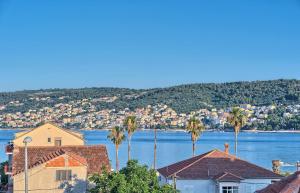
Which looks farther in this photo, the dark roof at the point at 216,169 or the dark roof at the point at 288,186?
the dark roof at the point at 216,169

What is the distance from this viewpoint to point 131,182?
3120 cm

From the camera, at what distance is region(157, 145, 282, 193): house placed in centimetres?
3853

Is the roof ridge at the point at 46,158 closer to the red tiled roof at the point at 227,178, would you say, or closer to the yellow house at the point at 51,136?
the red tiled roof at the point at 227,178

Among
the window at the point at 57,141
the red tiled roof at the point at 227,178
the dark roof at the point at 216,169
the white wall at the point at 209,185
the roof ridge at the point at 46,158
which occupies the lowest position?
the white wall at the point at 209,185

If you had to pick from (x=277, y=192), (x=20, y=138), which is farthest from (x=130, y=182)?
(x=20, y=138)

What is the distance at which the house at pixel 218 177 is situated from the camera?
38.5 meters

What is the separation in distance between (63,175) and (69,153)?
147 centimetres

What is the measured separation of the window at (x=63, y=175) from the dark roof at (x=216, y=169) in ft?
18.1

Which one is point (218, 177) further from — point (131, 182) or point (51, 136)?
point (51, 136)

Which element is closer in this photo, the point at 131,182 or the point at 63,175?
the point at 131,182

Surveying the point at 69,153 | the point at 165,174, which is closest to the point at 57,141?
the point at 69,153

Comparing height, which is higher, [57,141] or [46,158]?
[57,141]

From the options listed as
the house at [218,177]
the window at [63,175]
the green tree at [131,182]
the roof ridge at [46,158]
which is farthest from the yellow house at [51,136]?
the green tree at [131,182]

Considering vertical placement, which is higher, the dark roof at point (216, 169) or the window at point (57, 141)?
the window at point (57, 141)
